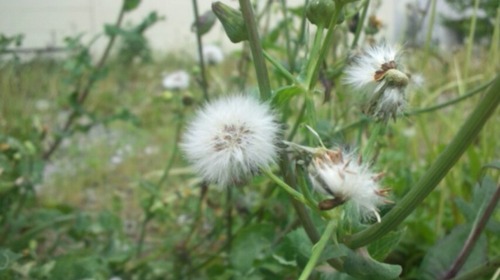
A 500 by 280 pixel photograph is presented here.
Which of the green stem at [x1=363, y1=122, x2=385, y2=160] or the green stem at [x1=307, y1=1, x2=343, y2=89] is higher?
the green stem at [x1=307, y1=1, x2=343, y2=89]

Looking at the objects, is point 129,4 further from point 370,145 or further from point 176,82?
point 370,145

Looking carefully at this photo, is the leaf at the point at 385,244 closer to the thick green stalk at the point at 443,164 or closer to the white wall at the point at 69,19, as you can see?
the thick green stalk at the point at 443,164

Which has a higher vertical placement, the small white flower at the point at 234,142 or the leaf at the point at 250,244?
the small white flower at the point at 234,142

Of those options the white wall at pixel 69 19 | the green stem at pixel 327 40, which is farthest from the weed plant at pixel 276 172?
the white wall at pixel 69 19

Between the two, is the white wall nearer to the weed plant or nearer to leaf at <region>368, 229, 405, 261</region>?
the weed plant

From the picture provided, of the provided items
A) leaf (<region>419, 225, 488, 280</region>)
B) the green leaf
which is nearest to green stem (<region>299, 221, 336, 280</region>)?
leaf (<region>419, 225, 488, 280</region>)

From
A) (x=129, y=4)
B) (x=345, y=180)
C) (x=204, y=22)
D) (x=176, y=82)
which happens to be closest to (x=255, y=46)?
(x=345, y=180)

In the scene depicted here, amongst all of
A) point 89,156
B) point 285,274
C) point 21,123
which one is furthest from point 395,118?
point 89,156
